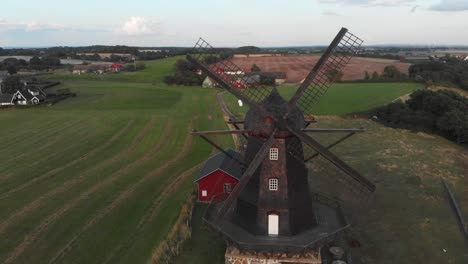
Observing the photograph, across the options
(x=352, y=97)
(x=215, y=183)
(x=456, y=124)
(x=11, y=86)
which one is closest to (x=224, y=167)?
(x=215, y=183)

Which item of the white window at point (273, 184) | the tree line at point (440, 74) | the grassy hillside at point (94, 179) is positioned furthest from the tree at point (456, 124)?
the tree line at point (440, 74)

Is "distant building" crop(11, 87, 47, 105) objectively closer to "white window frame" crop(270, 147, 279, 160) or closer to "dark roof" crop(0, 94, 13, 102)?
"dark roof" crop(0, 94, 13, 102)

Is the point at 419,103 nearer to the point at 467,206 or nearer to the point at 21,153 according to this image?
the point at 467,206

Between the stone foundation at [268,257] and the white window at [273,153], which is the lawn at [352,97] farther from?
the white window at [273,153]

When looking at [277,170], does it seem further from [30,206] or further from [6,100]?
[6,100]

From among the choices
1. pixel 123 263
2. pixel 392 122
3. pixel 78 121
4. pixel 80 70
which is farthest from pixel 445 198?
pixel 80 70
